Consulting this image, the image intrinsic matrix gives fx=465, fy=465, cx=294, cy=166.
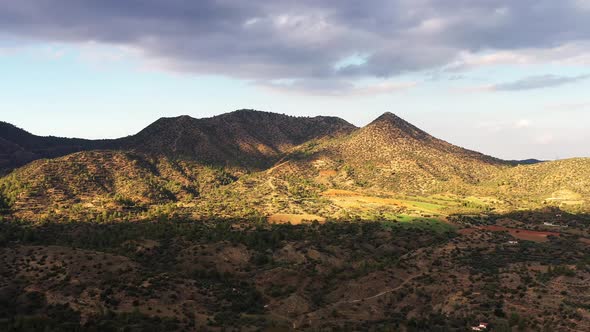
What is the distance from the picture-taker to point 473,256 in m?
104

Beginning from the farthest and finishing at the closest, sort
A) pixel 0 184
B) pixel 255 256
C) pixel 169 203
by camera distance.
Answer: pixel 169 203, pixel 0 184, pixel 255 256

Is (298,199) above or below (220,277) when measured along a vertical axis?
above

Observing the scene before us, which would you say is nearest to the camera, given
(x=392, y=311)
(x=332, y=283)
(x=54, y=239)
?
(x=392, y=311)

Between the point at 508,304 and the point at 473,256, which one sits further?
the point at 473,256

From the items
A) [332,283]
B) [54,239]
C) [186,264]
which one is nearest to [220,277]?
[186,264]

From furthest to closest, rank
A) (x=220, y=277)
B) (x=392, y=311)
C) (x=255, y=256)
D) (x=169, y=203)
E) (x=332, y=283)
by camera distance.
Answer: (x=169, y=203) → (x=255, y=256) → (x=220, y=277) → (x=332, y=283) → (x=392, y=311)

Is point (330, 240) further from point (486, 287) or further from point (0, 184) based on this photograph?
point (0, 184)

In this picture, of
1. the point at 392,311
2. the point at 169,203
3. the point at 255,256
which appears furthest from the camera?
the point at 169,203

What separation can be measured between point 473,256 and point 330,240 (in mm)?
38497

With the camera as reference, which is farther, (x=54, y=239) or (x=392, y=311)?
(x=54, y=239)

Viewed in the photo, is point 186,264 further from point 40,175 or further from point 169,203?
point 40,175

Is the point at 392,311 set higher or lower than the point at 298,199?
lower

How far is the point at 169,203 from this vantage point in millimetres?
195125

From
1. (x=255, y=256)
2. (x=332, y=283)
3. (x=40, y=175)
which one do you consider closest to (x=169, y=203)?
(x=40, y=175)
